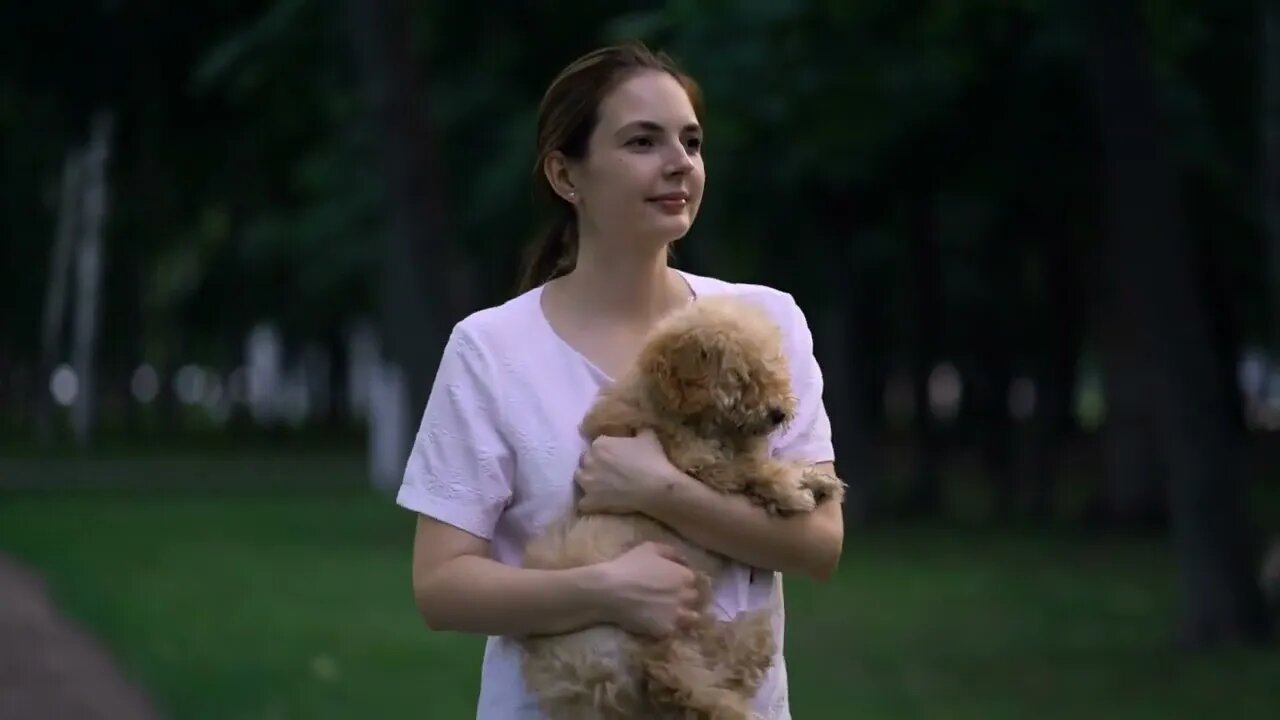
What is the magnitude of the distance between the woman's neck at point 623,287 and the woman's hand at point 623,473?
10.0 inches

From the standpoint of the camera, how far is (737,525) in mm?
3156

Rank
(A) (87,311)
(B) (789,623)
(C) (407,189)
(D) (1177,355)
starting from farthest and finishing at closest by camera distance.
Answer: (A) (87,311)
(C) (407,189)
(B) (789,623)
(D) (1177,355)

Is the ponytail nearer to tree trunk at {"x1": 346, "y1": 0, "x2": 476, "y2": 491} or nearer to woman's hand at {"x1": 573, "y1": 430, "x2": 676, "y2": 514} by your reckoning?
woman's hand at {"x1": 573, "y1": 430, "x2": 676, "y2": 514}

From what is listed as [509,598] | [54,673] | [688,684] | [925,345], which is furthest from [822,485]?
[925,345]

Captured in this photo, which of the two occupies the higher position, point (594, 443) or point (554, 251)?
point (554, 251)

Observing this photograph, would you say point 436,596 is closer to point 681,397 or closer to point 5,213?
point 681,397

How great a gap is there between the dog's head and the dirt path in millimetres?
7134

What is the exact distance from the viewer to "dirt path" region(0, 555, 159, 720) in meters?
9.94

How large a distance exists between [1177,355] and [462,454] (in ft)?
34.9

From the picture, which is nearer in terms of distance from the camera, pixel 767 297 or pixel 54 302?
pixel 767 297

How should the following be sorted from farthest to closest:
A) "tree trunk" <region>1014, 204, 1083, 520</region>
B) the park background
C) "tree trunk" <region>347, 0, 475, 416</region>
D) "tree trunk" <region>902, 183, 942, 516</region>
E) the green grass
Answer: "tree trunk" <region>1014, 204, 1083, 520</region> < "tree trunk" <region>902, 183, 942, 516</region> < "tree trunk" <region>347, 0, 475, 416</region> < the park background < the green grass

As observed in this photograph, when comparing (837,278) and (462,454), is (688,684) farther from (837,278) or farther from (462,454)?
(837,278)

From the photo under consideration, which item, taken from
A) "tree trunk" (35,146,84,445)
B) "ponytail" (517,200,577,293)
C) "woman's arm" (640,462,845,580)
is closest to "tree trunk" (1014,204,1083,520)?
"ponytail" (517,200,577,293)

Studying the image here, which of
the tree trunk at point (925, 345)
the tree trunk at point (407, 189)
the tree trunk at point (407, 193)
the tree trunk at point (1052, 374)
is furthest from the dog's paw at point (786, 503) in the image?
the tree trunk at point (925, 345)
